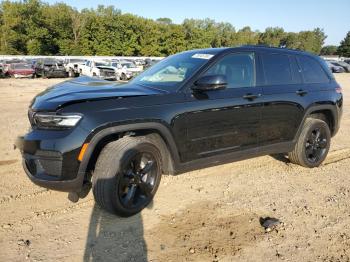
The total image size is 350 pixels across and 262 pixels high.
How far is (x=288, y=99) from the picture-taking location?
498cm

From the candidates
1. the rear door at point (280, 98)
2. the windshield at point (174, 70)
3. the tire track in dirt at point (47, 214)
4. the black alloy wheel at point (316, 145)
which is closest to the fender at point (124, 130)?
the windshield at point (174, 70)

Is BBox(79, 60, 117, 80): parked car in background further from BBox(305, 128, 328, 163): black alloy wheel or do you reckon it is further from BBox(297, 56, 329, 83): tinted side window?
BBox(305, 128, 328, 163): black alloy wheel

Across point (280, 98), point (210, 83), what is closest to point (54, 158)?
point (210, 83)

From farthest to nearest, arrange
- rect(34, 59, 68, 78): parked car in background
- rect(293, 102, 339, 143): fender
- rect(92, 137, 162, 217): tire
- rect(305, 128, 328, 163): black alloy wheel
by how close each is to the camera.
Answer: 1. rect(34, 59, 68, 78): parked car in background
2. rect(305, 128, 328, 163): black alloy wheel
3. rect(293, 102, 339, 143): fender
4. rect(92, 137, 162, 217): tire

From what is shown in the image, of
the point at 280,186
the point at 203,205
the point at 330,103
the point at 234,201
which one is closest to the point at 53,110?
the point at 203,205

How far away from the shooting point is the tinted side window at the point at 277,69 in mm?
4859

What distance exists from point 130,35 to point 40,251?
76.2 m

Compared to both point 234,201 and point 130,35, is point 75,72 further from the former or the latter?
point 130,35

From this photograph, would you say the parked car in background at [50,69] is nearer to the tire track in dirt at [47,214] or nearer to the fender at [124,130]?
the tire track in dirt at [47,214]

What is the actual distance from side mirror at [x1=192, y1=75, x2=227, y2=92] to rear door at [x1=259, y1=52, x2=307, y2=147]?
2.95 ft

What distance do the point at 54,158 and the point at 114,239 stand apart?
0.93 m

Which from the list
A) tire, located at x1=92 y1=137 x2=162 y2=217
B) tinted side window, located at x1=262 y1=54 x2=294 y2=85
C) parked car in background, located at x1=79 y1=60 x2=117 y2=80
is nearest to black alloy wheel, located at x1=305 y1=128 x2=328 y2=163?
tinted side window, located at x1=262 y1=54 x2=294 y2=85

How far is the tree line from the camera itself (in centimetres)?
6562

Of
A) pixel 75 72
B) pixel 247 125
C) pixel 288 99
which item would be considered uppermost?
pixel 288 99
